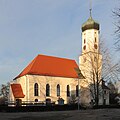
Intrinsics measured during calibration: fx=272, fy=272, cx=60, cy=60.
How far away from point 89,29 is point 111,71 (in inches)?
1070

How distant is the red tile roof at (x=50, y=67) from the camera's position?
61956 millimetres

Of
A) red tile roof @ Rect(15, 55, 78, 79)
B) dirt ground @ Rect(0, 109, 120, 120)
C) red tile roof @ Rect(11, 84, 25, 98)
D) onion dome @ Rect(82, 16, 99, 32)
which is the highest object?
onion dome @ Rect(82, 16, 99, 32)

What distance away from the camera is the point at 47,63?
65500 mm

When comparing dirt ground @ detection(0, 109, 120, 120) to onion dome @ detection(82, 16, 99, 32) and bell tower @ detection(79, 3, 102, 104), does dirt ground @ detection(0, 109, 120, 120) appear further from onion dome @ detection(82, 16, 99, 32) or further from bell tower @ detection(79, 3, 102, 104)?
onion dome @ detection(82, 16, 99, 32)

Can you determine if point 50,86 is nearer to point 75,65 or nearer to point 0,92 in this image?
point 75,65

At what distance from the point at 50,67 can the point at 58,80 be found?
12.2 ft

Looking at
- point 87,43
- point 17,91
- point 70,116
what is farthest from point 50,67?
point 70,116

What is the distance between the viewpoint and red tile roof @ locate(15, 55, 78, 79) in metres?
62.0

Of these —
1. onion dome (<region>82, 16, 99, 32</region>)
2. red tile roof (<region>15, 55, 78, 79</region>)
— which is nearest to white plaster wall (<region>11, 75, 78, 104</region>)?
red tile roof (<region>15, 55, 78, 79</region>)

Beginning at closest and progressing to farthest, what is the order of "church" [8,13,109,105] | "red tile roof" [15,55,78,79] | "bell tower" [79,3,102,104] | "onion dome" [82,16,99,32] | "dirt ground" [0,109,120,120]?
1. "dirt ground" [0,109,120,120]
2. "church" [8,13,109,105]
3. "red tile roof" [15,55,78,79]
4. "bell tower" [79,3,102,104]
5. "onion dome" [82,16,99,32]

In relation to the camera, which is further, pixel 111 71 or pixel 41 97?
pixel 41 97

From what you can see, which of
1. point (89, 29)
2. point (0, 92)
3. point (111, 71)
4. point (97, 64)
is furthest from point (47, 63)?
point (0, 92)

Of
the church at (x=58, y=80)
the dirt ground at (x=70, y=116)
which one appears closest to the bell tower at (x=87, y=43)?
the church at (x=58, y=80)

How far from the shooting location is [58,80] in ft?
210
